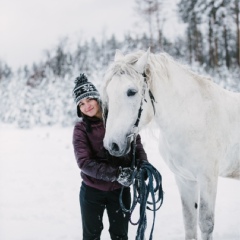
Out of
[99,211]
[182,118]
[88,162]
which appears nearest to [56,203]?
[99,211]

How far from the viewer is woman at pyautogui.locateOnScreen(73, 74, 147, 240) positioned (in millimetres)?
2436

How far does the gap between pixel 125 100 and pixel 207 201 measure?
1184 mm

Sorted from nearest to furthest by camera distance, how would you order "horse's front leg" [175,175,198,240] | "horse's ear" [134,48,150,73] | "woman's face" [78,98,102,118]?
"horse's ear" [134,48,150,73]
"woman's face" [78,98,102,118]
"horse's front leg" [175,175,198,240]

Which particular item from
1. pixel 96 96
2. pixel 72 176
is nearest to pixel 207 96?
pixel 96 96

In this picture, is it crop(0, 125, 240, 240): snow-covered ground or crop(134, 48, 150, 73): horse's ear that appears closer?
crop(134, 48, 150, 73): horse's ear

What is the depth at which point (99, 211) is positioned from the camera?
2.56 meters

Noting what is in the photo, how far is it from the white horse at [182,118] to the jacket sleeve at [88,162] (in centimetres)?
26

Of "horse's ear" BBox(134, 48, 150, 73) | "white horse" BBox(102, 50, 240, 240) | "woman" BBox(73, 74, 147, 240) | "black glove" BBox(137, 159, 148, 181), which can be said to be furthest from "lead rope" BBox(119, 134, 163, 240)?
"horse's ear" BBox(134, 48, 150, 73)

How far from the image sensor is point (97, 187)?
2469 millimetres

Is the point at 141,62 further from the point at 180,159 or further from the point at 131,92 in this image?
the point at 180,159

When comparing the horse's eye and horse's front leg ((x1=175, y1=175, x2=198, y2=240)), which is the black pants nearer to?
horse's front leg ((x1=175, y1=175, x2=198, y2=240))

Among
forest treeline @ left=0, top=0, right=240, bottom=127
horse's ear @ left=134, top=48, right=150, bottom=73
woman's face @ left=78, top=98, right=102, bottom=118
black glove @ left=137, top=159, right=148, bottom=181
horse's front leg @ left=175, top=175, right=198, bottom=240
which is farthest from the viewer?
forest treeline @ left=0, top=0, right=240, bottom=127

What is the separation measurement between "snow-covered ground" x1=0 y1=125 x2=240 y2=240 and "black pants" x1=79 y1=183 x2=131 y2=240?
0.64 m

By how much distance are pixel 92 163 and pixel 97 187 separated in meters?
0.27
